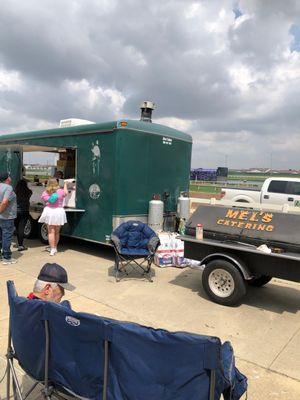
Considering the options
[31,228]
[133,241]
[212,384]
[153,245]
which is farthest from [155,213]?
[212,384]

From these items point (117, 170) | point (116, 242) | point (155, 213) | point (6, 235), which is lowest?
point (6, 235)

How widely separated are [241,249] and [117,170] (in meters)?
3.35

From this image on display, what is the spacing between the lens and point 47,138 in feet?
29.9

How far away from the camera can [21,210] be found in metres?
8.60

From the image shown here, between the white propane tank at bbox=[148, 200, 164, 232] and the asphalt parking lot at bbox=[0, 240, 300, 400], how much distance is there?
1198 mm

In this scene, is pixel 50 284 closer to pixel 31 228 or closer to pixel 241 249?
pixel 241 249

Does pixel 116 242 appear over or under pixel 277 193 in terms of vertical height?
under

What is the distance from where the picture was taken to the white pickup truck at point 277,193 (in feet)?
46.9

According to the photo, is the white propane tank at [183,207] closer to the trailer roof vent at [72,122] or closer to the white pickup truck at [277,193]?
the trailer roof vent at [72,122]

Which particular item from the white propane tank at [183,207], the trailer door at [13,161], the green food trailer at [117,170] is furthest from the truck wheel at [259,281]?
the trailer door at [13,161]

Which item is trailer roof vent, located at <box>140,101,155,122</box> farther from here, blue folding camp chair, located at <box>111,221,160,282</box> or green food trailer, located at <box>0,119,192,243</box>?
blue folding camp chair, located at <box>111,221,160,282</box>

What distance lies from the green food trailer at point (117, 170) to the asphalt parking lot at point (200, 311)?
1.09 metres

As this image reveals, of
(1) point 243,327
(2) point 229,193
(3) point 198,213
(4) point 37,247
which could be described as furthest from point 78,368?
(2) point 229,193

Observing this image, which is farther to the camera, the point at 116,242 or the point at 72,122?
the point at 72,122
